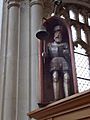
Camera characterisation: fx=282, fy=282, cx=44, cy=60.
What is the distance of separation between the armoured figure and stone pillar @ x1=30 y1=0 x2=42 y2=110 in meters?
0.91

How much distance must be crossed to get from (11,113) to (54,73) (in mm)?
1133

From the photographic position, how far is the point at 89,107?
228cm

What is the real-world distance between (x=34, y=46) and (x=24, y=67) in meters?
0.46

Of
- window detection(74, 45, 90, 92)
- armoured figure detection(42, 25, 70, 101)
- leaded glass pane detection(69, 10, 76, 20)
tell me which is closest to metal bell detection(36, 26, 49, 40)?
armoured figure detection(42, 25, 70, 101)

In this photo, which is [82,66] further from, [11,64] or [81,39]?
[11,64]

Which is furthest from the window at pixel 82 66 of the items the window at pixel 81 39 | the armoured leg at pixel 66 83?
the armoured leg at pixel 66 83

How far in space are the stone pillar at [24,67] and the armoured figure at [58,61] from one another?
3.20 feet

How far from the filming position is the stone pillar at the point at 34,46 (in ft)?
15.5

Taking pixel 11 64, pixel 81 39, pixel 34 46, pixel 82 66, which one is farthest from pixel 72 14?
pixel 11 64

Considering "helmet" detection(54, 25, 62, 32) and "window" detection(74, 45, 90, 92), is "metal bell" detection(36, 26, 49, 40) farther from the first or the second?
"window" detection(74, 45, 90, 92)

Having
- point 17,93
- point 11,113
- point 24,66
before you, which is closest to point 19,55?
point 24,66

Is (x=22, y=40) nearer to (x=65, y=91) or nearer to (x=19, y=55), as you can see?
(x=19, y=55)

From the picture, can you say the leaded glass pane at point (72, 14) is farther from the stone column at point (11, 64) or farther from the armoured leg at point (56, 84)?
the armoured leg at point (56, 84)

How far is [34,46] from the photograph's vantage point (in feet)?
17.0
